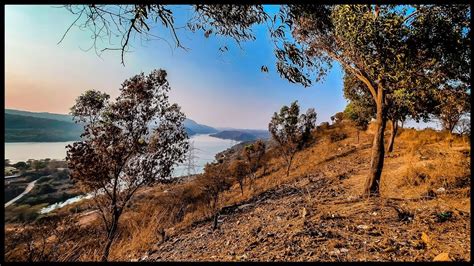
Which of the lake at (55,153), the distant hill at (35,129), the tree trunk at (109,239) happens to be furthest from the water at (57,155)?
the distant hill at (35,129)

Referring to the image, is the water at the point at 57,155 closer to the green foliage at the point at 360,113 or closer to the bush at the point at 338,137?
the green foliage at the point at 360,113

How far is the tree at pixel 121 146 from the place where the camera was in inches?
360

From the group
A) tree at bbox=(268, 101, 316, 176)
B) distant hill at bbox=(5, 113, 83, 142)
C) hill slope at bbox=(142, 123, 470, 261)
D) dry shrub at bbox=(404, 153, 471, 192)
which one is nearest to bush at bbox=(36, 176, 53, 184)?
distant hill at bbox=(5, 113, 83, 142)

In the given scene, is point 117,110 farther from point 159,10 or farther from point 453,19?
point 453,19

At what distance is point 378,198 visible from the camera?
785 centimetres

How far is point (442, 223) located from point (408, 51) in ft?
12.5

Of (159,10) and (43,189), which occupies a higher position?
(159,10)

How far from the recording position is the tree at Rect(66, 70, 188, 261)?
915 cm

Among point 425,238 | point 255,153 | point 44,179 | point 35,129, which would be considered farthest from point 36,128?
point 425,238

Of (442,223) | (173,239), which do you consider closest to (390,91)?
(442,223)

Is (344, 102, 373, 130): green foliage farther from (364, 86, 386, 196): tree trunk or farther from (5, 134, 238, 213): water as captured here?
(364, 86, 386, 196): tree trunk

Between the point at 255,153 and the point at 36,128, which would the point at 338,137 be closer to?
the point at 255,153

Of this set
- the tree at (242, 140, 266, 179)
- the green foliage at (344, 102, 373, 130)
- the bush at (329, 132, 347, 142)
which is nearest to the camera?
the green foliage at (344, 102, 373, 130)

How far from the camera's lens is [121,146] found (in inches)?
376
